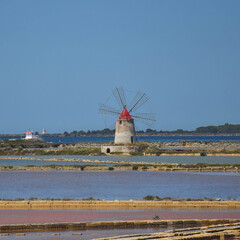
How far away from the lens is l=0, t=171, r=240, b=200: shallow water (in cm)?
2230

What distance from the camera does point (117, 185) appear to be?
83.9 feet

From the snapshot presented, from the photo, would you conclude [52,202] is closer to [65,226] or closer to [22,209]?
[22,209]

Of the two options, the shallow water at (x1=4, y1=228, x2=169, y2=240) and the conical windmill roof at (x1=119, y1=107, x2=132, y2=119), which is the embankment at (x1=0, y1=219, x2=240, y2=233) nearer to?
the shallow water at (x1=4, y1=228, x2=169, y2=240)

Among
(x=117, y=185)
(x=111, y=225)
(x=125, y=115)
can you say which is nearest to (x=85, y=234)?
(x=111, y=225)

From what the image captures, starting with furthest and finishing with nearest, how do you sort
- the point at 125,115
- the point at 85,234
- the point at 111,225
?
the point at 125,115
the point at 111,225
the point at 85,234

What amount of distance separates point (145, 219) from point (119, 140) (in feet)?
111

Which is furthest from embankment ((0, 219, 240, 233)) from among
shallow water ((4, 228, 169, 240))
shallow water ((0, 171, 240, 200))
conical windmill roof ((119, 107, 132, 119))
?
conical windmill roof ((119, 107, 132, 119))

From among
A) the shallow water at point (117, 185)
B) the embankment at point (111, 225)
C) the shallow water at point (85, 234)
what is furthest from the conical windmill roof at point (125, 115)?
the shallow water at point (85, 234)

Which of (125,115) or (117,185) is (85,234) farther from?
(125,115)

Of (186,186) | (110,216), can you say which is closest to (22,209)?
(110,216)

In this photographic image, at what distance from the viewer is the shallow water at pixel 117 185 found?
22297 millimetres

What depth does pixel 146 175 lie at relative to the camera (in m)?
31.3

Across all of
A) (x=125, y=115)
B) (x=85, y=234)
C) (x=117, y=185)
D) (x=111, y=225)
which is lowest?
(x=85, y=234)

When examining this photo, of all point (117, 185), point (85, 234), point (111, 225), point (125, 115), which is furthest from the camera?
point (125, 115)
